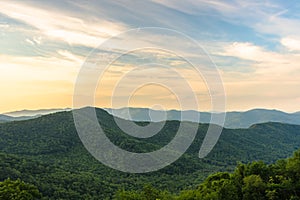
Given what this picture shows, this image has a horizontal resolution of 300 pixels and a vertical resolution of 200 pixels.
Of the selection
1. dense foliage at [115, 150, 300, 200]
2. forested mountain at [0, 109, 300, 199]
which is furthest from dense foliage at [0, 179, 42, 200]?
forested mountain at [0, 109, 300, 199]

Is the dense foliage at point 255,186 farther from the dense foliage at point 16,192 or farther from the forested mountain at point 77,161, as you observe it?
the forested mountain at point 77,161

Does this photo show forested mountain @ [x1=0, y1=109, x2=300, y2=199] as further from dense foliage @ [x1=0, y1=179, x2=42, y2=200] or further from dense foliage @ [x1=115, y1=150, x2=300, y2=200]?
dense foliage @ [x1=115, y1=150, x2=300, y2=200]

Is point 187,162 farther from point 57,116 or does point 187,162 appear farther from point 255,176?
point 255,176

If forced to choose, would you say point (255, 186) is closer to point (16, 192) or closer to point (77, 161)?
point (16, 192)

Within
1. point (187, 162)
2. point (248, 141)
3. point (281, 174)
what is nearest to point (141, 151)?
point (187, 162)

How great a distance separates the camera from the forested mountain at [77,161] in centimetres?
6150

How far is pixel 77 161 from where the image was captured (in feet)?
301

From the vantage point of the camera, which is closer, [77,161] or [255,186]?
[255,186]

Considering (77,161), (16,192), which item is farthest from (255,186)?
(77,161)

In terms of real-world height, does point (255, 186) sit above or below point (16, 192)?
above

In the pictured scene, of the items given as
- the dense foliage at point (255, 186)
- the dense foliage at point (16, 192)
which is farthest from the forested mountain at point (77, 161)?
the dense foliage at point (255, 186)

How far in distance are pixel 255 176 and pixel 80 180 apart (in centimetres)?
4567

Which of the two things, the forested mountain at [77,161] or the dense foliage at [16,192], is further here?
the forested mountain at [77,161]

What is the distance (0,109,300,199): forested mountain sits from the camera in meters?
61.5
